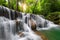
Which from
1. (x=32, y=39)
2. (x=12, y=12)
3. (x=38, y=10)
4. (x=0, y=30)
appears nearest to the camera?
(x=32, y=39)

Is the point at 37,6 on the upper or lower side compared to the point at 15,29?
upper

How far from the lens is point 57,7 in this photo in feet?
86.1

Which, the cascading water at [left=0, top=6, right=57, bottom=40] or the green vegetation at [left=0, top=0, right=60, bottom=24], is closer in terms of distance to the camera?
the cascading water at [left=0, top=6, right=57, bottom=40]

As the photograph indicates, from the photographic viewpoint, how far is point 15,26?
520 inches

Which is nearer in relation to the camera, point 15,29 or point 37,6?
point 15,29

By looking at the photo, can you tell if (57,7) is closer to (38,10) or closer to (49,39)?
(38,10)

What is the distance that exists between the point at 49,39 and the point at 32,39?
49.1 inches

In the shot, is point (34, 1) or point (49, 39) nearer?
point (49, 39)

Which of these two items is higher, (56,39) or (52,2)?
(52,2)

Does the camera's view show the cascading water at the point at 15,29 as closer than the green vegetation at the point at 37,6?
Yes

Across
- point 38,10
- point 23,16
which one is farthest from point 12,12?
point 38,10

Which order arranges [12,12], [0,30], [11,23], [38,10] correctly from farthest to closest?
[38,10], [12,12], [11,23], [0,30]

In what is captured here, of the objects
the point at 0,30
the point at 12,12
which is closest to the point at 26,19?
the point at 12,12

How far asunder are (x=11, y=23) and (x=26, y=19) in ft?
13.1
